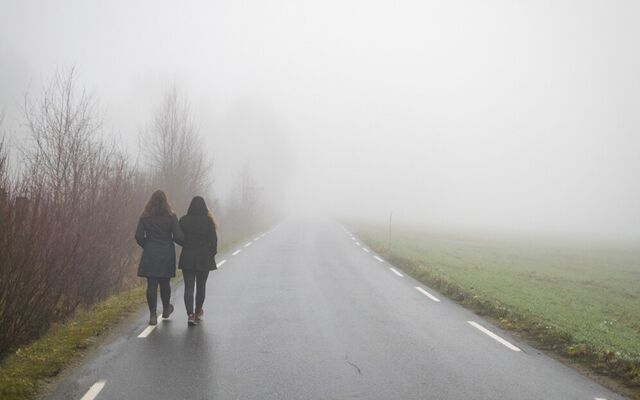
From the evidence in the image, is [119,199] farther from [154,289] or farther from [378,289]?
[378,289]

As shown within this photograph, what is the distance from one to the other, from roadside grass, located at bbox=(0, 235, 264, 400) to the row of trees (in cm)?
52

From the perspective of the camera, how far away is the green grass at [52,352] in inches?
179

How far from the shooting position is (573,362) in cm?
634

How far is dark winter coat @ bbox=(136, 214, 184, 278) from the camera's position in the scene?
7.22m

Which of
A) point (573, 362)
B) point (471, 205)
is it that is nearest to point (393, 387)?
point (573, 362)

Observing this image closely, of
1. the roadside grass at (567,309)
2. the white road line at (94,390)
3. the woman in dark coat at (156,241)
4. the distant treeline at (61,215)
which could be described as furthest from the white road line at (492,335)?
the distant treeline at (61,215)

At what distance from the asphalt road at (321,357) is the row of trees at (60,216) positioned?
1.42 metres

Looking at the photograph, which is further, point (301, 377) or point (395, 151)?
point (395, 151)

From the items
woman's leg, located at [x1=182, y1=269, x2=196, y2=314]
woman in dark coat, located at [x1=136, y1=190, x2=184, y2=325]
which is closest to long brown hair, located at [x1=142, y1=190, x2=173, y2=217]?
woman in dark coat, located at [x1=136, y1=190, x2=184, y2=325]

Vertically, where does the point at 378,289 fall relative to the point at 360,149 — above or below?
below

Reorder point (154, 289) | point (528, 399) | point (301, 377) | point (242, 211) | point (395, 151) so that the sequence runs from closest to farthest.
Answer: point (528, 399), point (301, 377), point (154, 289), point (242, 211), point (395, 151)

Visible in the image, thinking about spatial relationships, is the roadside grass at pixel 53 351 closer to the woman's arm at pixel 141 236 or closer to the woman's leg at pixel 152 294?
the woman's leg at pixel 152 294

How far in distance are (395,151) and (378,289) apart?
160m

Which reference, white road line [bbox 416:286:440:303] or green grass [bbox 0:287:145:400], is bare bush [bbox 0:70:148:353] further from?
white road line [bbox 416:286:440:303]
